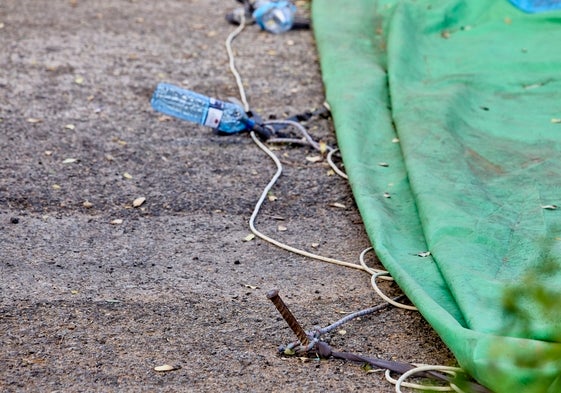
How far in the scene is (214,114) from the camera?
394cm

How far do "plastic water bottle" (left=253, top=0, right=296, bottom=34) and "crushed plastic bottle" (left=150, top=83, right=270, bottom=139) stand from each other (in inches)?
58.9

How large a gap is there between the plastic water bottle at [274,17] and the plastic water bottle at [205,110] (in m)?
1.50

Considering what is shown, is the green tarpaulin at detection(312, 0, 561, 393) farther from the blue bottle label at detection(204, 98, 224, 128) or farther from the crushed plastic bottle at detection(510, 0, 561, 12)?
the blue bottle label at detection(204, 98, 224, 128)

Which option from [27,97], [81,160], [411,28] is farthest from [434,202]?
[27,97]

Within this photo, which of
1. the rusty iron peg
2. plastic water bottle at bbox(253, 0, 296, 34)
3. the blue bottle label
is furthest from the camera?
plastic water bottle at bbox(253, 0, 296, 34)

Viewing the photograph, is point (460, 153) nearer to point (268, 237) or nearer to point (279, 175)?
point (279, 175)

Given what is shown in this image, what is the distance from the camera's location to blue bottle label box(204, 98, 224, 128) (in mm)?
3943

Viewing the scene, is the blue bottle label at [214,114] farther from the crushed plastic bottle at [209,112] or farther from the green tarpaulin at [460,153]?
the green tarpaulin at [460,153]

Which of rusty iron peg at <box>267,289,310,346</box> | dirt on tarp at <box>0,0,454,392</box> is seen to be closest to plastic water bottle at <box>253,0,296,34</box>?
dirt on tarp at <box>0,0,454,392</box>

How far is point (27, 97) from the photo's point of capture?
4.35 metres

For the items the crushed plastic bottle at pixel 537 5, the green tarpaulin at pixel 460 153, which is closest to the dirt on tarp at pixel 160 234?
the green tarpaulin at pixel 460 153

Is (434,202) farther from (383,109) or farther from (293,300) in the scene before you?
(383,109)

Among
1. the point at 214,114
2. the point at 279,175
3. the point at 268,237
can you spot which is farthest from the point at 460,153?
the point at 214,114

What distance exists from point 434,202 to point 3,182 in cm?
175
